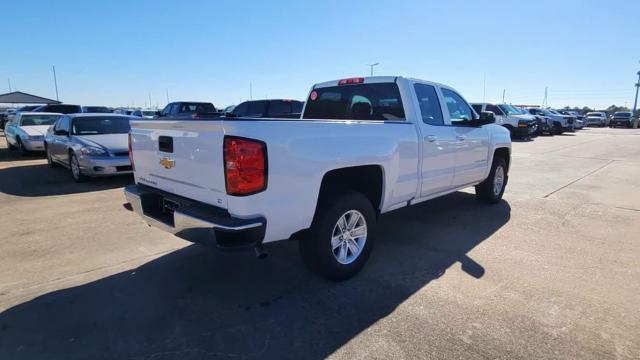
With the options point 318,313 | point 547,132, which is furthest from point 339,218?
point 547,132

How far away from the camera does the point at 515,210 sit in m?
6.21

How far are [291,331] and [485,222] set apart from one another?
3.78 metres

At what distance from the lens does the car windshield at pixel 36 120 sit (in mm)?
13273

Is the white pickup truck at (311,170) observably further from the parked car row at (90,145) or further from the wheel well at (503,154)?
the parked car row at (90,145)

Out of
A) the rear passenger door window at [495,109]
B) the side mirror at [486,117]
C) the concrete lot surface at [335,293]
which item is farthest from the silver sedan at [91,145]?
the rear passenger door window at [495,109]

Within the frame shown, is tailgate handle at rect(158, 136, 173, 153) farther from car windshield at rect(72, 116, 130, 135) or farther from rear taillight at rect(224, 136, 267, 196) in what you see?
car windshield at rect(72, 116, 130, 135)

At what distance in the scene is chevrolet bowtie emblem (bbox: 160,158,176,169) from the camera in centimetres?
327

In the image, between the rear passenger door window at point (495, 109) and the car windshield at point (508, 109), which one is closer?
the rear passenger door window at point (495, 109)

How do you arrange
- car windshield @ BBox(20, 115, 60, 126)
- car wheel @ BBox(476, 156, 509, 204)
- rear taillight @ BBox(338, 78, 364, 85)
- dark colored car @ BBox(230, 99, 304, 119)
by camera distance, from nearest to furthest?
rear taillight @ BBox(338, 78, 364, 85)
car wheel @ BBox(476, 156, 509, 204)
dark colored car @ BBox(230, 99, 304, 119)
car windshield @ BBox(20, 115, 60, 126)

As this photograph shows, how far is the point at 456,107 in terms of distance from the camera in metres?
5.43

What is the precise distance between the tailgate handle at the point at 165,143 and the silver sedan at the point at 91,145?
5.35m

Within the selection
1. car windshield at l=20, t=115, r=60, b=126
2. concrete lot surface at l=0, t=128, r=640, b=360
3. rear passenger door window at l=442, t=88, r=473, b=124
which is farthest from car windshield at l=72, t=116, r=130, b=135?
rear passenger door window at l=442, t=88, r=473, b=124

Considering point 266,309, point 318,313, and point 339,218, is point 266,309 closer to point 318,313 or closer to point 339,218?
point 318,313

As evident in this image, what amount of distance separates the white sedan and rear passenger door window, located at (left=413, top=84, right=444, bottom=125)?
12.8 metres
